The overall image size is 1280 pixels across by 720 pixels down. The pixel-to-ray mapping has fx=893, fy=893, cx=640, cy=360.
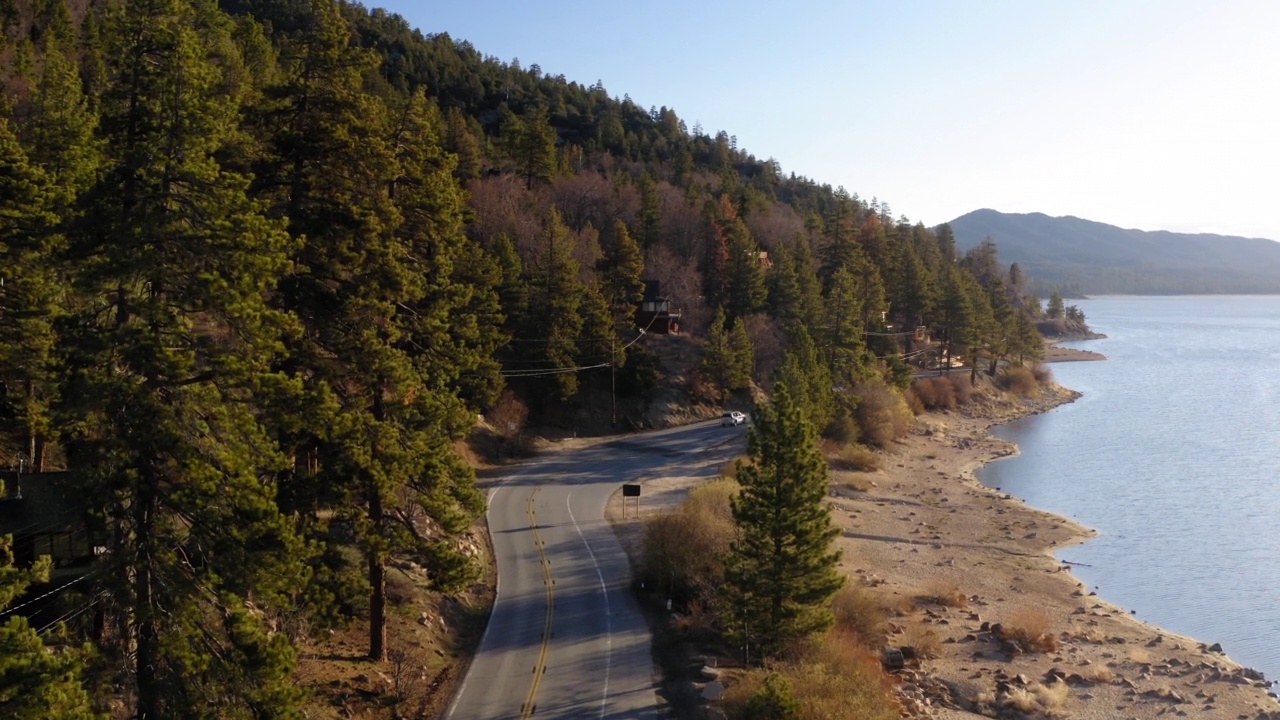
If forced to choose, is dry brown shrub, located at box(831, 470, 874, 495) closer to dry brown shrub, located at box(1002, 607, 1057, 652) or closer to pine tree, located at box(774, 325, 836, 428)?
pine tree, located at box(774, 325, 836, 428)

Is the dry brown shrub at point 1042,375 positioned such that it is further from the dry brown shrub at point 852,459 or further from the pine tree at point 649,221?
the dry brown shrub at point 852,459

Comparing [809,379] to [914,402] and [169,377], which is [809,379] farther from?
[169,377]

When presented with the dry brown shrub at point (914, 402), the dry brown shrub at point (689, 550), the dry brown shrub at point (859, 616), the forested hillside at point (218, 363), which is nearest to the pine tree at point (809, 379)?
the dry brown shrub at point (689, 550)

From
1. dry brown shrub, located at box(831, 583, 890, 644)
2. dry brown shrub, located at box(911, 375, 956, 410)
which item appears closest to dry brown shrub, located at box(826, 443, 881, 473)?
dry brown shrub, located at box(911, 375, 956, 410)

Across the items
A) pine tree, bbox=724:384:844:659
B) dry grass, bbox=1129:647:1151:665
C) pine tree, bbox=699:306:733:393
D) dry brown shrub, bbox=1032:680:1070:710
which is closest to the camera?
pine tree, bbox=724:384:844:659

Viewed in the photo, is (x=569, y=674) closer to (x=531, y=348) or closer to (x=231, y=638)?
(x=231, y=638)

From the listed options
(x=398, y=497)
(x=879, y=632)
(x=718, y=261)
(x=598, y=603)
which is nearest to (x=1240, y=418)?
(x=718, y=261)

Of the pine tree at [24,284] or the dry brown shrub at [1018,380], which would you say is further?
the dry brown shrub at [1018,380]
